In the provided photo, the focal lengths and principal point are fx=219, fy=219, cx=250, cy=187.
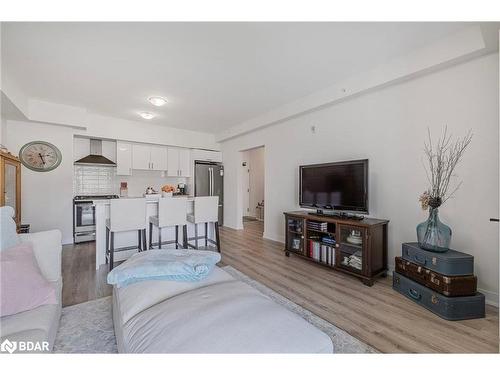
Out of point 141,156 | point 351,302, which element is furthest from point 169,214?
point 141,156

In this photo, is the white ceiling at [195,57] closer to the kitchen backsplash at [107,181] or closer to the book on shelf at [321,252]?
the kitchen backsplash at [107,181]

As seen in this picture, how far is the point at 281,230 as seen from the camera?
4.23m

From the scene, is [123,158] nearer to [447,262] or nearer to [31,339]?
[31,339]

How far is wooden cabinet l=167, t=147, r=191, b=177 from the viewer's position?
5.49 m

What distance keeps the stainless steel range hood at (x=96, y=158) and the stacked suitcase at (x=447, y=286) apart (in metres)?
5.38

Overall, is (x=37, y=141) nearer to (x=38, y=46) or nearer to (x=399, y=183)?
(x=38, y=46)

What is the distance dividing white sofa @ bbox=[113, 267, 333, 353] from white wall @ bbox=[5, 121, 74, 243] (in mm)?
3711

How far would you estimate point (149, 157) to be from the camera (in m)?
5.19

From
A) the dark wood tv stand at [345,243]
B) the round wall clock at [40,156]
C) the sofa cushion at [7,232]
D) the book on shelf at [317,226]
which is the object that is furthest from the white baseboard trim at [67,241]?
the book on shelf at [317,226]

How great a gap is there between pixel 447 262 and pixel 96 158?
5663 mm

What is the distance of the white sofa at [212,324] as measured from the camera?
941mm

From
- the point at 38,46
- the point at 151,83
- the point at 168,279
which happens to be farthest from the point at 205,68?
the point at 168,279

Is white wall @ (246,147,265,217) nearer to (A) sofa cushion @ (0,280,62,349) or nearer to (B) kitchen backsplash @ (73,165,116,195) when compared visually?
(B) kitchen backsplash @ (73,165,116,195)

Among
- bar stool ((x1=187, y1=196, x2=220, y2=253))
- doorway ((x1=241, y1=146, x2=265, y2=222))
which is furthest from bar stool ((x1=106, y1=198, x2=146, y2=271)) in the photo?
doorway ((x1=241, y1=146, x2=265, y2=222))
